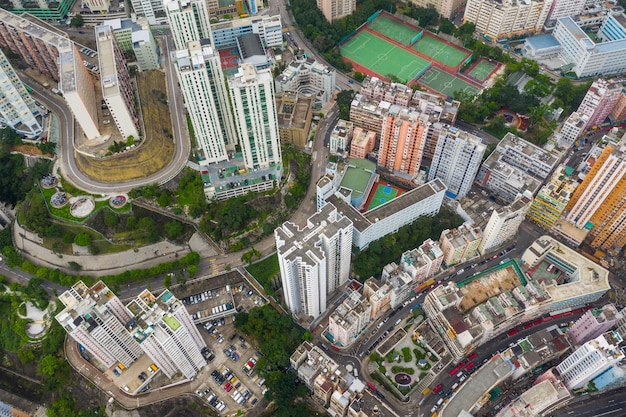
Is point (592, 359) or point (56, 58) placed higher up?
point (56, 58)

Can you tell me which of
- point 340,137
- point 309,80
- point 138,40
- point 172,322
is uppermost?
point 138,40

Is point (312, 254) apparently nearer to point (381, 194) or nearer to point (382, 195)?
point (382, 195)

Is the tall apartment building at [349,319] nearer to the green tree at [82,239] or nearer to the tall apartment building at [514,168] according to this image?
the tall apartment building at [514,168]

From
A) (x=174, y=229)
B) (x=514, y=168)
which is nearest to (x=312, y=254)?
(x=174, y=229)

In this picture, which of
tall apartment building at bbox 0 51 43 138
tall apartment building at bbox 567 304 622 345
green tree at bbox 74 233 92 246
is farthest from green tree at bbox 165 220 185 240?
tall apartment building at bbox 567 304 622 345

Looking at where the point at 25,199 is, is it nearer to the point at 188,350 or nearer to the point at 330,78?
the point at 188,350

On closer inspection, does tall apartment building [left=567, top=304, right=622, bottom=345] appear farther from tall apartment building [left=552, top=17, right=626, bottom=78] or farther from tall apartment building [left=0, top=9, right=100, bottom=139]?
tall apartment building [left=0, top=9, right=100, bottom=139]

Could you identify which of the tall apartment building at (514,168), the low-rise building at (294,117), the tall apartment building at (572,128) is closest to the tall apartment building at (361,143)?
the low-rise building at (294,117)
